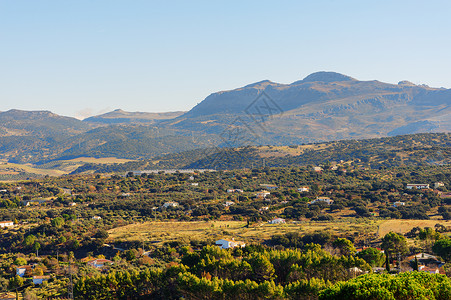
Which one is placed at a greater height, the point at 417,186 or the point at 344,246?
the point at 344,246

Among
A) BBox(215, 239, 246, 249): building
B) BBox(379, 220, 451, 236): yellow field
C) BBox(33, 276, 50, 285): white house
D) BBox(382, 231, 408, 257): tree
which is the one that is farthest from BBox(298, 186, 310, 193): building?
BBox(33, 276, 50, 285): white house

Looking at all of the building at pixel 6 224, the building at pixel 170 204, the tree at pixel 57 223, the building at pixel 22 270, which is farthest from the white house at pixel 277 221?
the building at pixel 6 224

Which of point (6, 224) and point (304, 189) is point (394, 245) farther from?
point (304, 189)

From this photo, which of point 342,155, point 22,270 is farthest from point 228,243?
point 342,155

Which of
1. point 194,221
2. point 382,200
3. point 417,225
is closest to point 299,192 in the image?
point 382,200

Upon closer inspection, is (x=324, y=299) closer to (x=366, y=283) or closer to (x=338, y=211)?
(x=366, y=283)

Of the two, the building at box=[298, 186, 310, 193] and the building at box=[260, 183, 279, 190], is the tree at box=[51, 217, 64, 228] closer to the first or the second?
the building at box=[298, 186, 310, 193]
